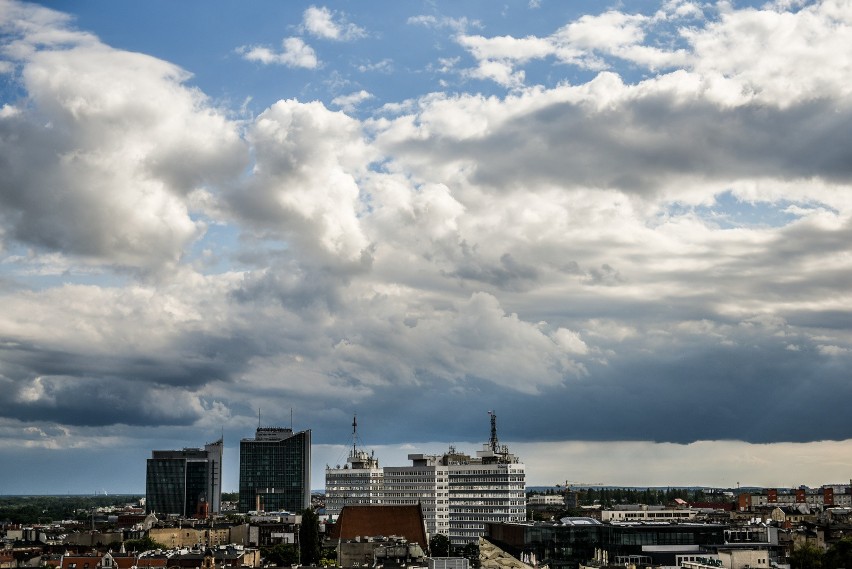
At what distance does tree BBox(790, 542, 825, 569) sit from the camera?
187 m

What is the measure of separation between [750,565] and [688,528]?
96.7ft

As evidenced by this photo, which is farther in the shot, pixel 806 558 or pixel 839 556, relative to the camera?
pixel 806 558

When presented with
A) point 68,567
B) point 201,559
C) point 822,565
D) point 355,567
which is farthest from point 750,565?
point 68,567

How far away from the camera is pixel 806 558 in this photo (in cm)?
19125

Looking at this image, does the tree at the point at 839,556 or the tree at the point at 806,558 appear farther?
the tree at the point at 806,558

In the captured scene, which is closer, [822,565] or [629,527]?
[822,565]

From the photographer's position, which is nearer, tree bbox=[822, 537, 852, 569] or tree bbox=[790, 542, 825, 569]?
tree bbox=[822, 537, 852, 569]

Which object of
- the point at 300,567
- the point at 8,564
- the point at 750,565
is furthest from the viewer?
the point at 8,564

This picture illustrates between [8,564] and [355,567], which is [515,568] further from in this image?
[8,564]

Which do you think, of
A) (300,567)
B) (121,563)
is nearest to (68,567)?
(121,563)

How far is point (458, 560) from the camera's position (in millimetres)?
168500

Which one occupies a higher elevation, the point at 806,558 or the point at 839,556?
the point at 839,556

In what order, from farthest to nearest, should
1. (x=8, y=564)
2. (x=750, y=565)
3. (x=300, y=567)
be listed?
(x=8, y=564), (x=300, y=567), (x=750, y=565)

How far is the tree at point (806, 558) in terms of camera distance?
7347 inches
